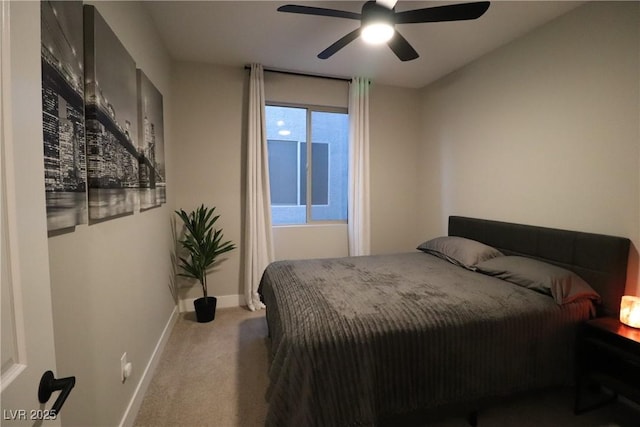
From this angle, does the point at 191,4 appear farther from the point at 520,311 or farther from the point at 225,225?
the point at 520,311

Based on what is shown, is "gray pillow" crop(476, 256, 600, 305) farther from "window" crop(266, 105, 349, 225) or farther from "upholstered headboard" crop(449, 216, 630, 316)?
"window" crop(266, 105, 349, 225)

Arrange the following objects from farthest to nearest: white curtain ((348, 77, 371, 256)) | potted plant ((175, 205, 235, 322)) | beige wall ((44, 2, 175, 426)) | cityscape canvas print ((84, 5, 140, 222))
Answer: white curtain ((348, 77, 371, 256)) → potted plant ((175, 205, 235, 322)) → cityscape canvas print ((84, 5, 140, 222)) → beige wall ((44, 2, 175, 426))

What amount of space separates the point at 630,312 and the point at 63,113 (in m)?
2.95

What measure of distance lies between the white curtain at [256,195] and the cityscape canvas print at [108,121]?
149 centimetres

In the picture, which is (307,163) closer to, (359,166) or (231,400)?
(359,166)

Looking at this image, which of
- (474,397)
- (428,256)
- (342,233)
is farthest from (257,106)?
(474,397)

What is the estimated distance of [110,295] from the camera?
141cm

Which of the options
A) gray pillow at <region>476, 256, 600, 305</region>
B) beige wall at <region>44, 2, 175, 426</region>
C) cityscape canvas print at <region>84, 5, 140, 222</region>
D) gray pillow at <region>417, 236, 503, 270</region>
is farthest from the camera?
gray pillow at <region>417, 236, 503, 270</region>

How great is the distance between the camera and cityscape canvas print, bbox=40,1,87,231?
888 millimetres

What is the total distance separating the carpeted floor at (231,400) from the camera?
1652 millimetres

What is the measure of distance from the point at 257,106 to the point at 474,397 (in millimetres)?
3185

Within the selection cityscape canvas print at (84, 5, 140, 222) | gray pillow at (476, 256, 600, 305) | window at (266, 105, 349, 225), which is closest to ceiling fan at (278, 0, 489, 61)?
cityscape canvas print at (84, 5, 140, 222)

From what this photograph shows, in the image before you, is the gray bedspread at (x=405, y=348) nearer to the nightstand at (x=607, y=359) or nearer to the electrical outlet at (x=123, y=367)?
the nightstand at (x=607, y=359)

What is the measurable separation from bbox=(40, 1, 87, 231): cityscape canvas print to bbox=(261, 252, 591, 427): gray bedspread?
41.6 inches
